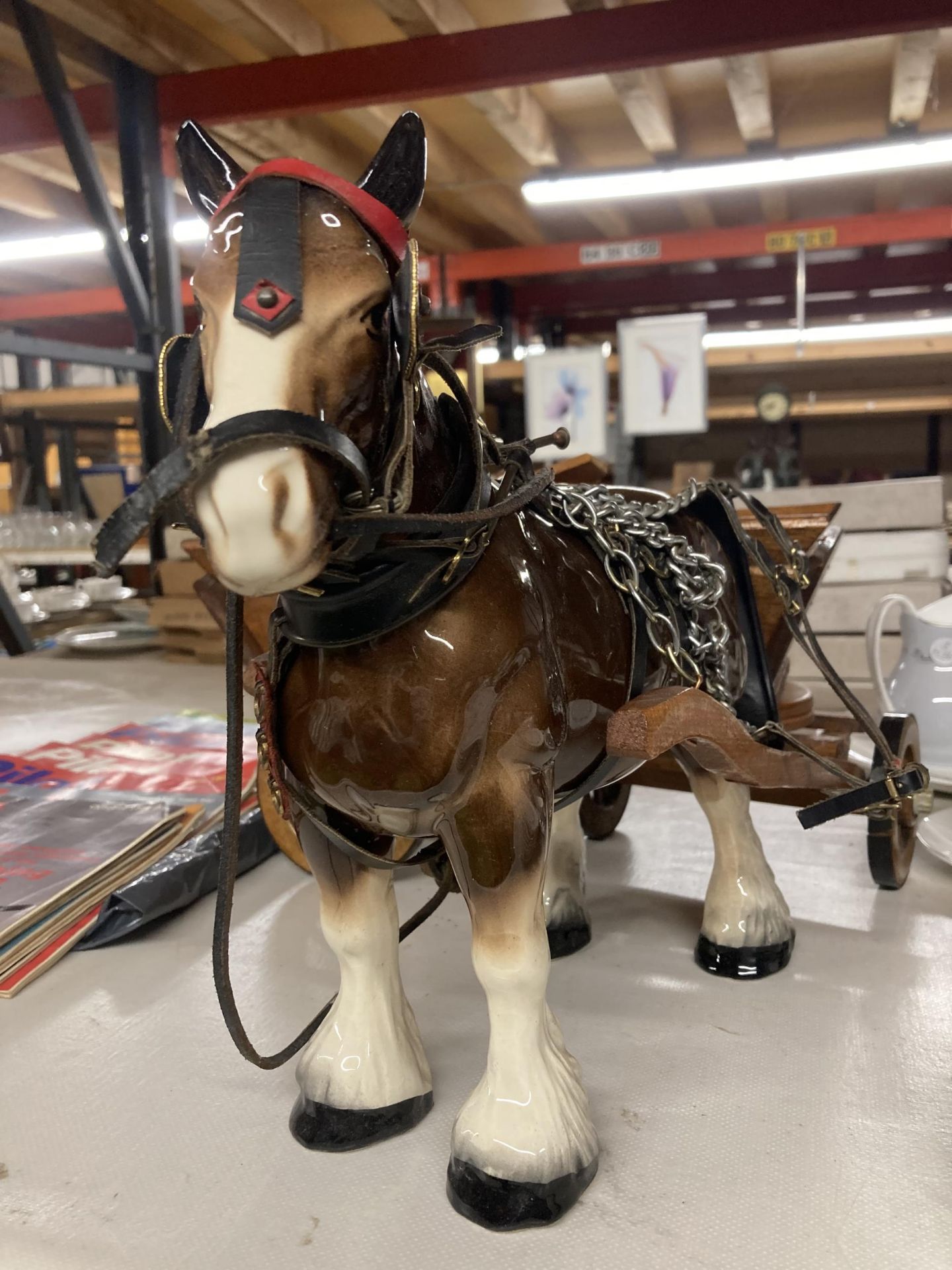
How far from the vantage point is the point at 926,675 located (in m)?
1.38

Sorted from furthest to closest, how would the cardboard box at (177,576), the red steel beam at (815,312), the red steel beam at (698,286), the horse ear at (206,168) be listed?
the red steel beam at (815,312) → the red steel beam at (698,286) → the cardboard box at (177,576) → the horse ear at (206,168)

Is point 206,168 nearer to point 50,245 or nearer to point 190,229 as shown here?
point 190,229

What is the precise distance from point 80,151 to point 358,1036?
259 centimetres

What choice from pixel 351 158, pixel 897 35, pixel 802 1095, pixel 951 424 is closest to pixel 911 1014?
pixel 802 1095

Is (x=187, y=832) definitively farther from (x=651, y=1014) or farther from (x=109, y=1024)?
(x=651, y=1014)

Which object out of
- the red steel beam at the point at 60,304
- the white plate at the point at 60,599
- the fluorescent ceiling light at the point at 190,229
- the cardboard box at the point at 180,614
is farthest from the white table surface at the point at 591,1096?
the red steel beam at the point at 60,304

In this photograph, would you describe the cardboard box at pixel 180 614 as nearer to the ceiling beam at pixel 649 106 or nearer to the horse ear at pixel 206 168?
the ceiling beam at pixel 649 106

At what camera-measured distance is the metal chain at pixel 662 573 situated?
31.1 inches

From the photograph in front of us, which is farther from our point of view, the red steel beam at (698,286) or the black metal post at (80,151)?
the red steel beam at (698,286)

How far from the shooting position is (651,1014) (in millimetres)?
909

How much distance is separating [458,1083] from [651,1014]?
0.21m

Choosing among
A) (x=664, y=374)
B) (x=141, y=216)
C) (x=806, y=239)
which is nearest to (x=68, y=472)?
(x=141, y=216)

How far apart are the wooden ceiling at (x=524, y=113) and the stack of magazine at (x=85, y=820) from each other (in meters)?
1.81

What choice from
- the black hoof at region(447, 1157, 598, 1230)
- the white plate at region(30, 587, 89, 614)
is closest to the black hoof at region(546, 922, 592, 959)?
the black hoof at region(447, 1157, 598, 1230)
